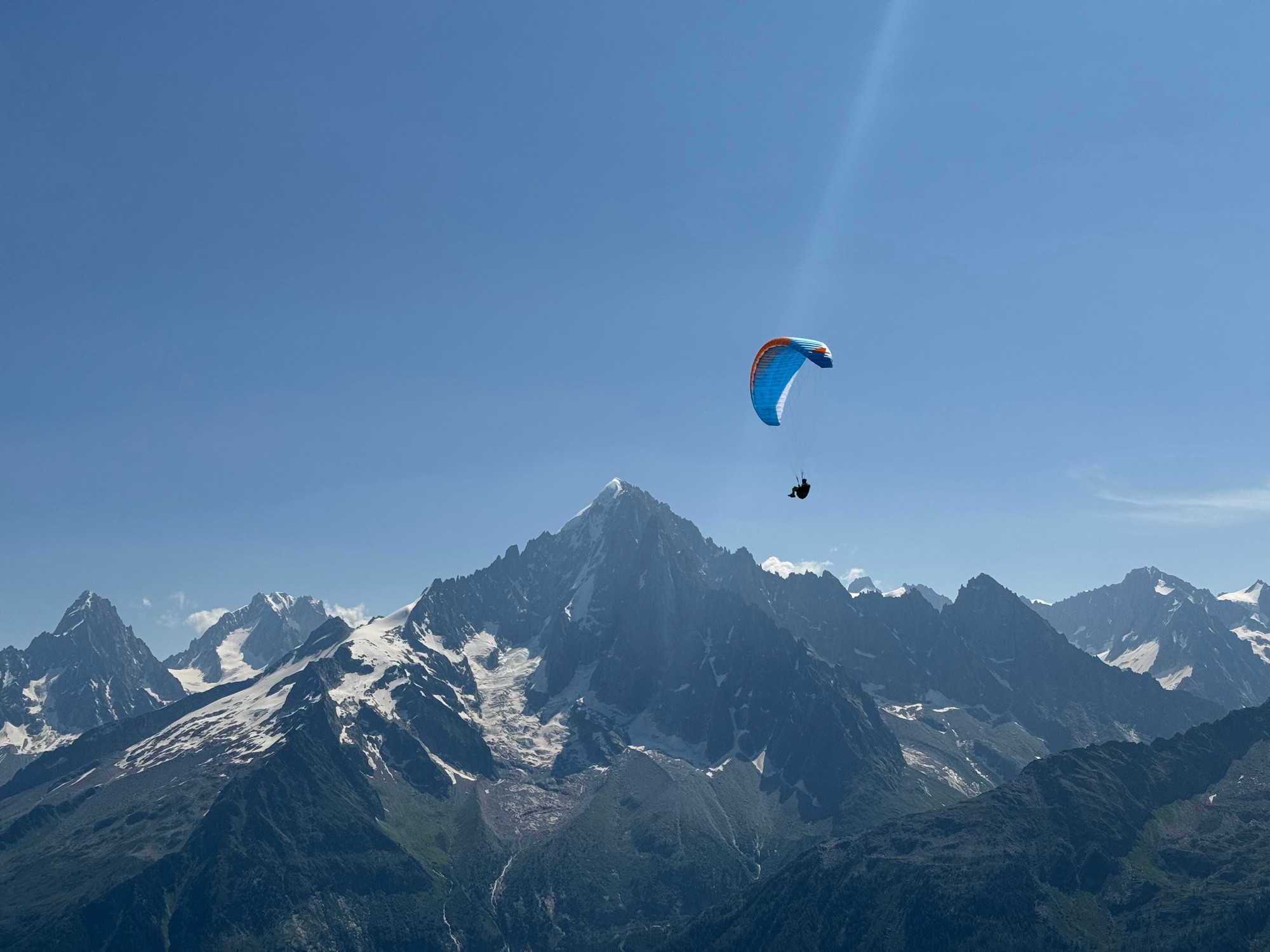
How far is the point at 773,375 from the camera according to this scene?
196 metres

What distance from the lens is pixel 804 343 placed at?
18962 centimetres

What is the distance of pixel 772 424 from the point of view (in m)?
196

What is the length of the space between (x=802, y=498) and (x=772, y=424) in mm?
17129

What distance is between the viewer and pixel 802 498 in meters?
186

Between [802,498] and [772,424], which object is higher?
[772,424]

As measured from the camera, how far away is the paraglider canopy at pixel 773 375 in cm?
19425

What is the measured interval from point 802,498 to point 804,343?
2731 centimetres

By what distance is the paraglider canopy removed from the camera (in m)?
194

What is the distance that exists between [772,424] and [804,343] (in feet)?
52.2

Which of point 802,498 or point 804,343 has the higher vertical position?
point 804,343
